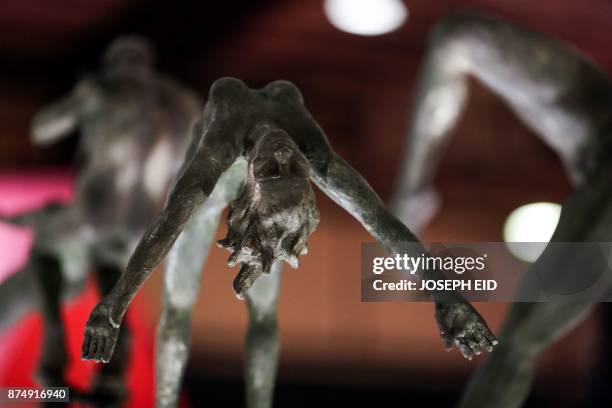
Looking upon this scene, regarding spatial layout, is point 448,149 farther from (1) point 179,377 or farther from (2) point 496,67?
(1) point 179,377

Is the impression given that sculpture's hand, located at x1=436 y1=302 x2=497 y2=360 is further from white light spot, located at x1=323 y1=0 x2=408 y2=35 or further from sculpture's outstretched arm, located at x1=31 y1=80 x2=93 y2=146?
white light spot, located at x1=323 y1=0 x2=408 y2=35

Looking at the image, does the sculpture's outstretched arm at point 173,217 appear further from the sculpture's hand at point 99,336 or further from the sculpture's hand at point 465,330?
the sculpture's hand at point 465,330

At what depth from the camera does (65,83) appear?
284 centimetres

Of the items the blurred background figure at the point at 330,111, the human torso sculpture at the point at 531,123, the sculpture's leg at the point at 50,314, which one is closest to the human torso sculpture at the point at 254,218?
the human torso sculpture at the point at 531,123

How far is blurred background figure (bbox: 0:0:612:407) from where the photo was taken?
258 centimetres

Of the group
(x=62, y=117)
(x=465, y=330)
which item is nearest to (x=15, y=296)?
(x=62, y=117)

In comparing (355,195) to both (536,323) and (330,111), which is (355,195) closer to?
(536,323)

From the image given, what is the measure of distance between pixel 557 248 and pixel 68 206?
77cm

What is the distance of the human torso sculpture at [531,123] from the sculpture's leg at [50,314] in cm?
52

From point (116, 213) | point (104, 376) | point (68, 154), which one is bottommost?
point (104, 376)

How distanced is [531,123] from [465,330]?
2.36ft

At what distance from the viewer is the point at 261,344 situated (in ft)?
3.41

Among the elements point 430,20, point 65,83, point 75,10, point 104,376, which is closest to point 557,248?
point 104,376

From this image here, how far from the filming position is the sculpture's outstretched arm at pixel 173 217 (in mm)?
812
